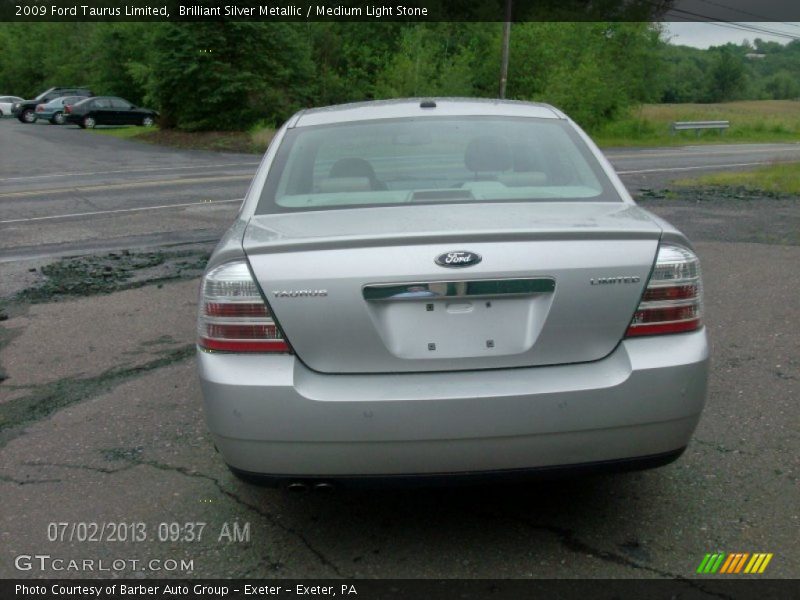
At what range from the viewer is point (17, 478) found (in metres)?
4.19

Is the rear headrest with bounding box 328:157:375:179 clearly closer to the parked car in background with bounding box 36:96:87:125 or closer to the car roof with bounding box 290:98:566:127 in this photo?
the car roof with bounding box 290:98:566:127

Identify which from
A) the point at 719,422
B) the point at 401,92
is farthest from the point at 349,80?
the point at 719,422

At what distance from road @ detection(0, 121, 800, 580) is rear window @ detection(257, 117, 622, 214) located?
1272 mm

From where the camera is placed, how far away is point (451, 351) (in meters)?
3.12

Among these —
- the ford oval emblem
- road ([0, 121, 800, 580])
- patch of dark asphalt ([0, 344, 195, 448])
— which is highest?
the ford oval emblem

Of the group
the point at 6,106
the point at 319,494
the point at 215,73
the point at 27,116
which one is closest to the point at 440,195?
the point at 319,494

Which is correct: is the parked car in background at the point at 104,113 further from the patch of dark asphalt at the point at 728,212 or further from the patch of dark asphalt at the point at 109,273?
the patch of dark asphalt at the point at 109,273

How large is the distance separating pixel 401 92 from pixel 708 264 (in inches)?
1386

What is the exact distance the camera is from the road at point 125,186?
11.8 metres

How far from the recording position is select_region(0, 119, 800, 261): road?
11804mm

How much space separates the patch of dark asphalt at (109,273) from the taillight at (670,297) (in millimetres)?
5994

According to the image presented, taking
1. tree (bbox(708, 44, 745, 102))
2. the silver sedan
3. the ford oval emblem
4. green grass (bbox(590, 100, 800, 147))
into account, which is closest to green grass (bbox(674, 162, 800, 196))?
the silver sedan

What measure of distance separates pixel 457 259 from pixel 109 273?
6.62 meters

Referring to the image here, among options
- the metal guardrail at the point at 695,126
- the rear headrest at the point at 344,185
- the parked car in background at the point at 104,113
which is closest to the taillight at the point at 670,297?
the rear headrest at the point at 344,185
